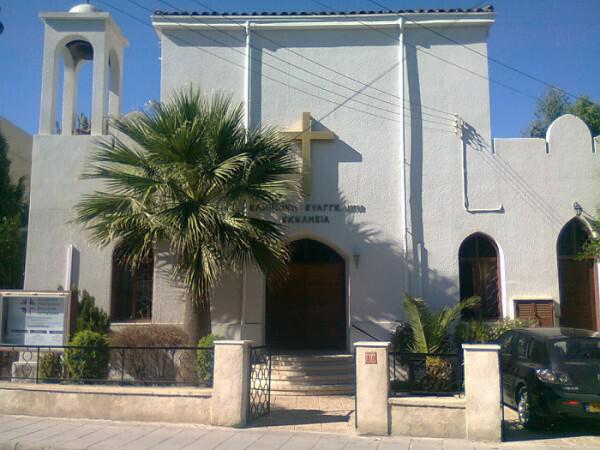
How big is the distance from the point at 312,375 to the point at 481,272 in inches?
200

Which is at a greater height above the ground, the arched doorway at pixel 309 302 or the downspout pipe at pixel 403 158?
the downspout pipe at pixel 403 158

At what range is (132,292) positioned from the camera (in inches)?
570

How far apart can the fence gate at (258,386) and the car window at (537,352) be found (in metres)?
4.32

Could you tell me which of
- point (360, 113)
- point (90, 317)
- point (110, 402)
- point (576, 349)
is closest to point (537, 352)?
point (576, 349)

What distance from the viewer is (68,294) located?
11.1 metres

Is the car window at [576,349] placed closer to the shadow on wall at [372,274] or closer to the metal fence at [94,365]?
the shadow on wall at [372,274]

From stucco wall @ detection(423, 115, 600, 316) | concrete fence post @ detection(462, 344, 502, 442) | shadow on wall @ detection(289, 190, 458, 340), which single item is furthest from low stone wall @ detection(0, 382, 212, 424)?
stucco wall @ detection(423, 115, 600, 316)

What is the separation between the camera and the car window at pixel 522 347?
391 inches

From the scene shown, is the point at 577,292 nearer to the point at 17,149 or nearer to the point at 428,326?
the point at 428,326

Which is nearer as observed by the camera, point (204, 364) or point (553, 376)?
point (553, 376)

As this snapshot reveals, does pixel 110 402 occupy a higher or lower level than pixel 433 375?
lower

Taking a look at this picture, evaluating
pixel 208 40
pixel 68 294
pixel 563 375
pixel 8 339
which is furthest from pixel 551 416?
pixel 208 40

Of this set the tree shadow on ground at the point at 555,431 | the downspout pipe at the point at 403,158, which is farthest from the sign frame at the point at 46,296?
the tree shadow on ground at the point at 555,431

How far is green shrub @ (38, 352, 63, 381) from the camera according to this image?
431 inches
